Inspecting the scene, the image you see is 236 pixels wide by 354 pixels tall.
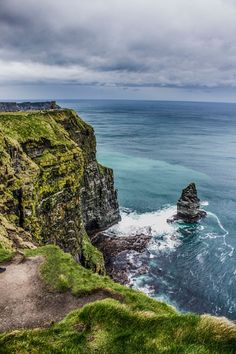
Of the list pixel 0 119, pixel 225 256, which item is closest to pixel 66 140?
pixel 0 119

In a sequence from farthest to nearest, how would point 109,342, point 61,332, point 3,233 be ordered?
1. point 3,233
2. point 61,332
3. point 109,342

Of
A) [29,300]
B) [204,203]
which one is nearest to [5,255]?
[29,300]

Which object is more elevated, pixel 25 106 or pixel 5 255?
pixel 25 106

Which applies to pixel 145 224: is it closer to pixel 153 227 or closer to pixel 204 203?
pixel 153 227

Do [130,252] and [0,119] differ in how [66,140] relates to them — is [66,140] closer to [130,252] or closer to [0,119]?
[0,119]

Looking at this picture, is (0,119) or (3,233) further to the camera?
(0,119)

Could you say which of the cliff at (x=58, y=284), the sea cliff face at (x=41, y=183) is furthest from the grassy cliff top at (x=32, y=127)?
the cliff at (x=58, y=284)

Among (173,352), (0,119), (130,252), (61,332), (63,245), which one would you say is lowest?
(130,252)
